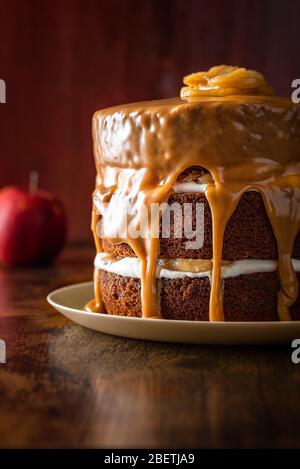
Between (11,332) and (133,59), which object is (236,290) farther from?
(133,59)

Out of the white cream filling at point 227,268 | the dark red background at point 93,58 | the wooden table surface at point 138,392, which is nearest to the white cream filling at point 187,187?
the white cream filling at point 227,268

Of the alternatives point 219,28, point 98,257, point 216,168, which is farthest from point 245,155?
point 219,28

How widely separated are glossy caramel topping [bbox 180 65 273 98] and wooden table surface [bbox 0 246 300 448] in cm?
41

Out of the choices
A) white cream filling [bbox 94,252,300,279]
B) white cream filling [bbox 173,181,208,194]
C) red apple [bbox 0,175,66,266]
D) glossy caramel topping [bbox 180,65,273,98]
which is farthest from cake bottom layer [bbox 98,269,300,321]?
red apple [bbox 0,175,66,266]

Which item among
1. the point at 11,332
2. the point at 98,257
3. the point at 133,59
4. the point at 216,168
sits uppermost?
the point at 133,59

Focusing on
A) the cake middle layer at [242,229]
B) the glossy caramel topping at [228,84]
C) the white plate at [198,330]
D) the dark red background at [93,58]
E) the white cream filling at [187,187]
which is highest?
the dark red background at [93,58]

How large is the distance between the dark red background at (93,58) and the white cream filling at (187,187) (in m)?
1.66

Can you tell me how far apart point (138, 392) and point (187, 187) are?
368 mm

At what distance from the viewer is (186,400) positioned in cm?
91

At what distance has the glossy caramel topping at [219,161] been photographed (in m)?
1.17

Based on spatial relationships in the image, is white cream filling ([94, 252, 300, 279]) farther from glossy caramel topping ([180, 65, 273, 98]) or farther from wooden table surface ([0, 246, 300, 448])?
glossy caramel topping ([180, 65, 273, 98])

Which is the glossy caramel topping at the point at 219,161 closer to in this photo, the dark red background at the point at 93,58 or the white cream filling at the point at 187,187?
the white cream filling at the point at 187,187

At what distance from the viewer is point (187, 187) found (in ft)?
3.92
